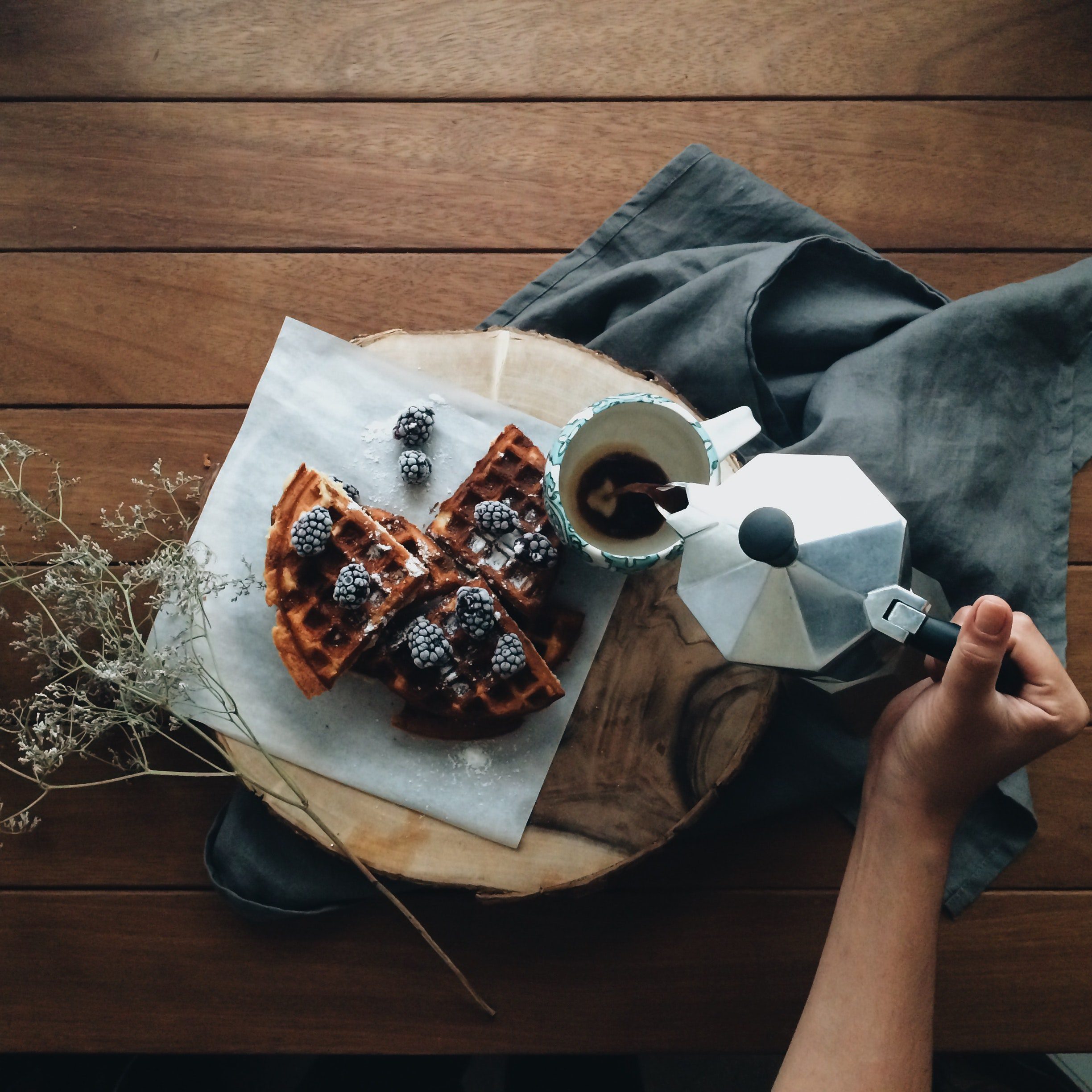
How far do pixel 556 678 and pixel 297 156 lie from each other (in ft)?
4.04

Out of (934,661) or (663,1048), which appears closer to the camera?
(934,661)

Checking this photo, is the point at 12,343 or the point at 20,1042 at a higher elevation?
the point at 12,343

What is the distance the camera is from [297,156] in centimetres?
190

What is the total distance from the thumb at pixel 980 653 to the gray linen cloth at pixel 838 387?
1.34 ft

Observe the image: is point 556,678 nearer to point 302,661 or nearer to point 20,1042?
point 302,661

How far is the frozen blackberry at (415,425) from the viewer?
5.36ft

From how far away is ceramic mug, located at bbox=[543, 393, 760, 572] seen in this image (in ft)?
4.87

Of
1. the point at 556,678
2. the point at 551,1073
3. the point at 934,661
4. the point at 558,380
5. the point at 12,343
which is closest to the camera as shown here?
the point at 934,661

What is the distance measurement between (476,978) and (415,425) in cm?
106

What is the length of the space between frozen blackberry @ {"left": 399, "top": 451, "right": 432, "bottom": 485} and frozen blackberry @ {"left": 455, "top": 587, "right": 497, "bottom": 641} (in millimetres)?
246

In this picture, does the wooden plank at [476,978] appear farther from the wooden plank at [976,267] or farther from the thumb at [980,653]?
the wooden plank at [976,267]

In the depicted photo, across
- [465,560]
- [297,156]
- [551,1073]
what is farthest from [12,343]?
[551,1073]

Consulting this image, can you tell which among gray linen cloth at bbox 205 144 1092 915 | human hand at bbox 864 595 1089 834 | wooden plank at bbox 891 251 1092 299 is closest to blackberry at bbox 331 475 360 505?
gray linen cloth at bbox 205 144 1092 915

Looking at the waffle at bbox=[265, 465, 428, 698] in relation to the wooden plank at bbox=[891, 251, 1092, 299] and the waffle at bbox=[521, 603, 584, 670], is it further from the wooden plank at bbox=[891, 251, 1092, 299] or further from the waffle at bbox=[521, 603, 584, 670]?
the wooden plank at bbox=[891, 251, 1092, 299]
